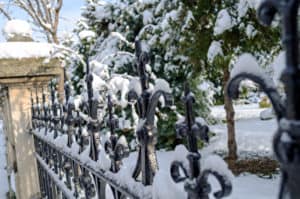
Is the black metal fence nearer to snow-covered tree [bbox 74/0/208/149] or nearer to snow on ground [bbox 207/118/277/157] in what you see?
snow-covered tree [bbox 74/0/208/149]

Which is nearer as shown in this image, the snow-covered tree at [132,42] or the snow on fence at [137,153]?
the snow on fence at [137,153]

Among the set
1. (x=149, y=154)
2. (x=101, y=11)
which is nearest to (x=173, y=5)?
(x=101, y=11)

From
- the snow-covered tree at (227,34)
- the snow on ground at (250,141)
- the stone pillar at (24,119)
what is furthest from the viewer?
the snow on ground at (250,141)

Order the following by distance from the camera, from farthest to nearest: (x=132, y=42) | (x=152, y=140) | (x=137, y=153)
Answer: (x=132, y=42) < (x=137, y=153) < (x=152, y=140)

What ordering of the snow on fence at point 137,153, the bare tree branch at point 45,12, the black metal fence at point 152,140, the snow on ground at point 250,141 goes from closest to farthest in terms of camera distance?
1. the black metal fence at point 152,140
2. the snow on fence at point 137,153
3. the snow on ground at point 250,141
4. the bare tree branch at point 45,12

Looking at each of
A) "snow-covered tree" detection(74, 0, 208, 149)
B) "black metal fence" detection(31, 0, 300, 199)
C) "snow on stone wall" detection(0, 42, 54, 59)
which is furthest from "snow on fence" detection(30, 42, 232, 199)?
"snow-covered tree" detection(74, 0, 208, 149)

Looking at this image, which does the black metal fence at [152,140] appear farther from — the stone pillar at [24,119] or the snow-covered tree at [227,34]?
the snow-covered tree at [227,34]

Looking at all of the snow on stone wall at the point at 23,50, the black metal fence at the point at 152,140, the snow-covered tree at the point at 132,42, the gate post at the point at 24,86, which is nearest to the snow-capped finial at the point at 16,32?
the gate post at the point at 24,86

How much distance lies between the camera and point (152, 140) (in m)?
0.89

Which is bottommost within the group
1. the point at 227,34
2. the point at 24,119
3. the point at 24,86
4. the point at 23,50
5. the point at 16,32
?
the point at 24,119

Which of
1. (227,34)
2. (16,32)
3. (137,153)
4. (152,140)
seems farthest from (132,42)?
(152,140)

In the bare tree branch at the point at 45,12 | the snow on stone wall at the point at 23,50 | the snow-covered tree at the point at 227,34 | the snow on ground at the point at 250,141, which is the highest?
the bare tree branch at the point at 45,12

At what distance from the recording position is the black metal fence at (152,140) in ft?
1.40

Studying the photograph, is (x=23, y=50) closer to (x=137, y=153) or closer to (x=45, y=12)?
(x=137, y=153)
